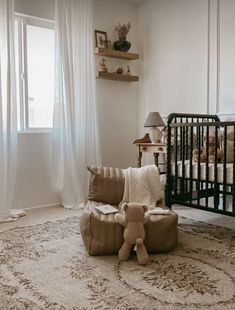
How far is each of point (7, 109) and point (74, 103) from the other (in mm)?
772

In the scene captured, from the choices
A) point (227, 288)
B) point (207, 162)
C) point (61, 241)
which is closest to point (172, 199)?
point (207, 162)

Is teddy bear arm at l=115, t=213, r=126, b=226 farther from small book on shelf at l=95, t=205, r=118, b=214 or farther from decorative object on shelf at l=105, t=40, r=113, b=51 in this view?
decorative object on shelf at l=105, t=40, r=113, b=51

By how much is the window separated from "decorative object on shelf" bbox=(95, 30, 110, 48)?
0.55 meters

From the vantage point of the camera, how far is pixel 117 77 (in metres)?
4.29

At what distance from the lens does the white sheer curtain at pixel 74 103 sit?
3.71m

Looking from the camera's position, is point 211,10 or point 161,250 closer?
point 161,250

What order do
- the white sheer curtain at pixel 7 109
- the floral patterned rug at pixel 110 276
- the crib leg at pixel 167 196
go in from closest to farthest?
the floral patterned rug at pixel 110 276 → the crib leg at pixel 167 196 → the white sheer curtain at pixel 7 109

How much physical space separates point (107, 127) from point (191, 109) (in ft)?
3.49

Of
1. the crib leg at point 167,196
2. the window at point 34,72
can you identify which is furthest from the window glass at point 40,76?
the crib leg at point 167,196

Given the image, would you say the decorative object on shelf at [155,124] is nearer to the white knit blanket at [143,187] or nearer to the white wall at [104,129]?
the white wall at [104,129]

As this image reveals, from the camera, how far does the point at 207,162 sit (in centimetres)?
270

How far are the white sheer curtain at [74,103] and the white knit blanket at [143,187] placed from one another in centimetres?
117

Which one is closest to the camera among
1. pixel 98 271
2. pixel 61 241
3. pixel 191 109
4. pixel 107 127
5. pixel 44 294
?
pixel 44 294

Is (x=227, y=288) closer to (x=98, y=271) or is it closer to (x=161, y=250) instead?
(x=161, y=250)
